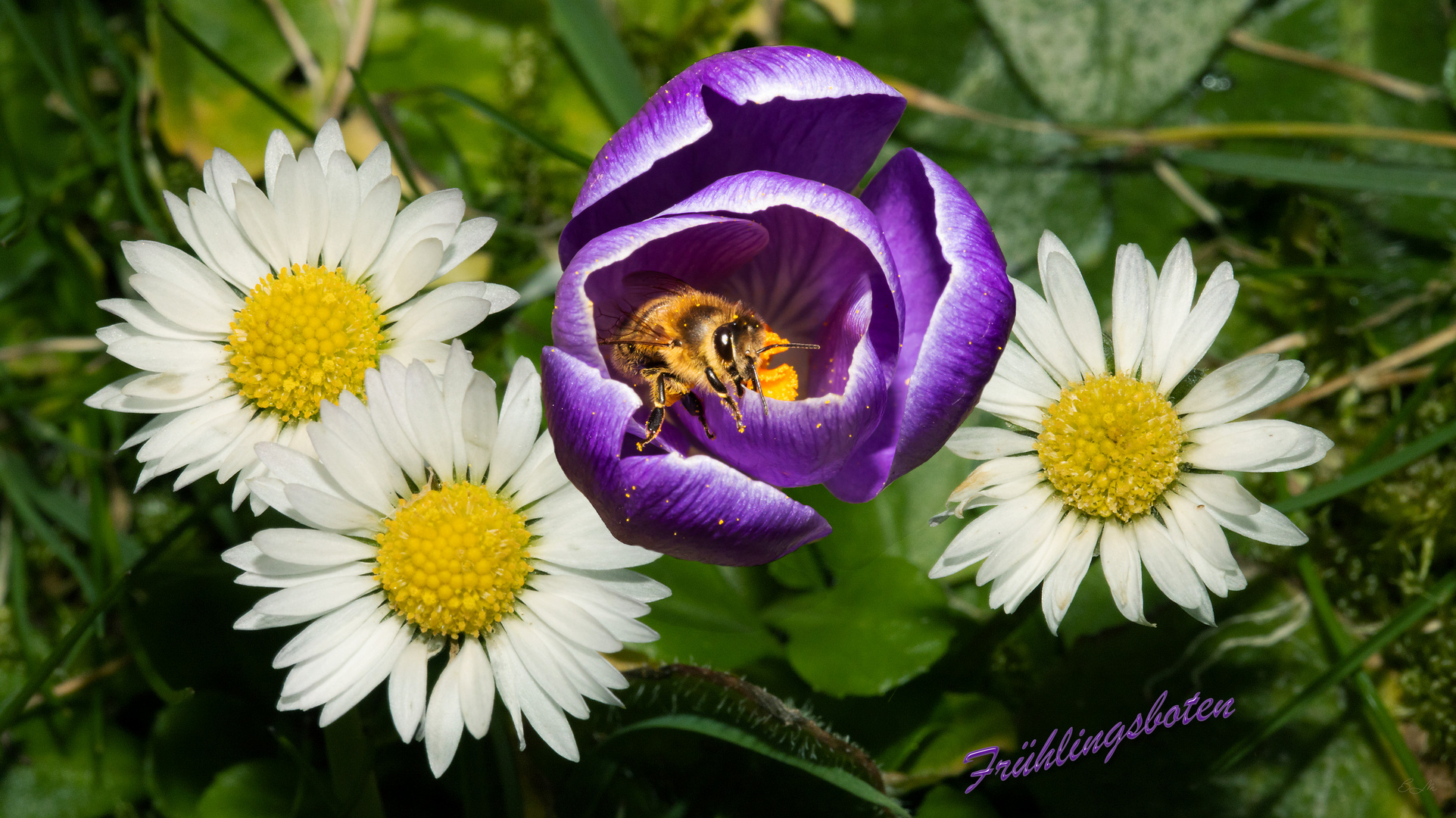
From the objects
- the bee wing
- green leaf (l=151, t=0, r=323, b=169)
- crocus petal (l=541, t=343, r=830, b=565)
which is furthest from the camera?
green leaf (l=151, t=0, r=323, b=169)

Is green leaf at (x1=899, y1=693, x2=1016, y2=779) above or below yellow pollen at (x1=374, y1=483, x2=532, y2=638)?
below

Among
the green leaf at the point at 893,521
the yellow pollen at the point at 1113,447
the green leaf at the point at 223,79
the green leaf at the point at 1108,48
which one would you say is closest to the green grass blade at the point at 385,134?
the green leaf at the point at 223,79

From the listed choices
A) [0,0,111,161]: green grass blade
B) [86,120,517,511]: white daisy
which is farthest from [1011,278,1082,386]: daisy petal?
[0,0,111,161]: green grass blade

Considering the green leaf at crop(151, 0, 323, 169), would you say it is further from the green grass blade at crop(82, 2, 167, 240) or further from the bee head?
the bee head

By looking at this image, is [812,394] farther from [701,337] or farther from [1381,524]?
[1381,524]

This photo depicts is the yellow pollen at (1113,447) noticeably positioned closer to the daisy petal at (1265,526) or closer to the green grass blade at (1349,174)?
the daisy petal at (1265,526)

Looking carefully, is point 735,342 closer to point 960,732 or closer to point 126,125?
point 960,732

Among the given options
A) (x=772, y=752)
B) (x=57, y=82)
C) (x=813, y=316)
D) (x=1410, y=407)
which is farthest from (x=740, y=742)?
(x=57, y=82)
